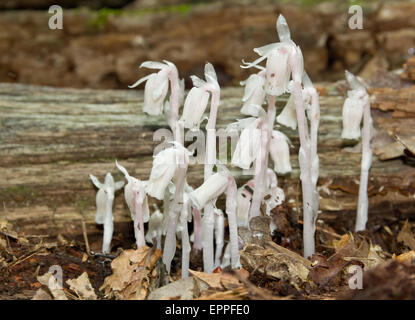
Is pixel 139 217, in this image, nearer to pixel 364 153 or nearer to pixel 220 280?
pixel 220 280

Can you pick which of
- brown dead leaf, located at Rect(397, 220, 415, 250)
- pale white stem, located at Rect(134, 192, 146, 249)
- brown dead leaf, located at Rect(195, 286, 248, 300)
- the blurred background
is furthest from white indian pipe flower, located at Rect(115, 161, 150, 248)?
the blurred background

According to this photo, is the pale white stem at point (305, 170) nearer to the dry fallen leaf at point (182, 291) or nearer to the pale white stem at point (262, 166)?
the pale white stem at point (262, 166)

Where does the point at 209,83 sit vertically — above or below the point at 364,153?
above

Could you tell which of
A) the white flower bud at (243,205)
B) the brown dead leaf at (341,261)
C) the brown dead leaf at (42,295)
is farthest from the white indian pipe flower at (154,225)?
the brown dead leaf at (341,261)

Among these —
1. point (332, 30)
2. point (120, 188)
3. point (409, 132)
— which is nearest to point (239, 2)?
point (332, 30)

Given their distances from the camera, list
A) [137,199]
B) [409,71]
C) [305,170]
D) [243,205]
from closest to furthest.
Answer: [137,199] < [305,170] < [243,205] < [409,71]

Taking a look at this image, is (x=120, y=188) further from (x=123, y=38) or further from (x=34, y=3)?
(x=34, y=3)

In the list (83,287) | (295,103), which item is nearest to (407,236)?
(295,103)
